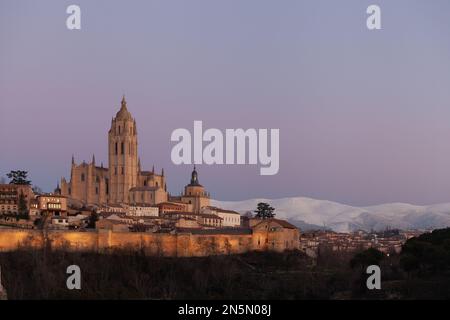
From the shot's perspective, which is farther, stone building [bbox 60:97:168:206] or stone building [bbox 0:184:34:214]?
stone building [bbox 60:97:168:206]

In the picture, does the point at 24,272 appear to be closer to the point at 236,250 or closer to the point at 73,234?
the point at 73,234

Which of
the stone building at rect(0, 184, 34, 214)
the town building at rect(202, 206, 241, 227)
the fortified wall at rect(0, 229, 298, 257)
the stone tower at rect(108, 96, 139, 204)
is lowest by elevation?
the fortified wall at rect(0, 229, 298, 257)

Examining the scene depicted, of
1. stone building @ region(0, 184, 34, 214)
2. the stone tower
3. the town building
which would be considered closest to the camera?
stone building @ region(0, 184, 34, 214)

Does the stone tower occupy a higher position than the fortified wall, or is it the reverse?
the stone tower

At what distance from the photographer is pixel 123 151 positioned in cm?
8612

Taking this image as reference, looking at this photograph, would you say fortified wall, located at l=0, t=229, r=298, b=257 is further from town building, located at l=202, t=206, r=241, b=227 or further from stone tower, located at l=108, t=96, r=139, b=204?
stone tower, located at l=108, t=96, r=139, b=204

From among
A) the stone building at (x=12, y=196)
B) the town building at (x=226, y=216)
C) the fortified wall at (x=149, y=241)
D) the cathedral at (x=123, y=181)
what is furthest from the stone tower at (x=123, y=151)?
the fortified wall at (x=149, y=241)

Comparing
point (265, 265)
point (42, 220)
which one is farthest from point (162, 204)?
point (265, 265)

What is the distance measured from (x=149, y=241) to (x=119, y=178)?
28.1 m

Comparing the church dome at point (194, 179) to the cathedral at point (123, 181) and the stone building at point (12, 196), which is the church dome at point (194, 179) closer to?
the cathedral at point (123, 181)

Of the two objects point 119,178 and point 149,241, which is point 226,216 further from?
point 149,241

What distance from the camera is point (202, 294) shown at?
1885 inches

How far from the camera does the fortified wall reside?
178 ft

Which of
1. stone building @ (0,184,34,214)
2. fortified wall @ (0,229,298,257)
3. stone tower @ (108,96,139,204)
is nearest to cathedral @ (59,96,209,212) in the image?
stone tower @ (108,96,139,204)
